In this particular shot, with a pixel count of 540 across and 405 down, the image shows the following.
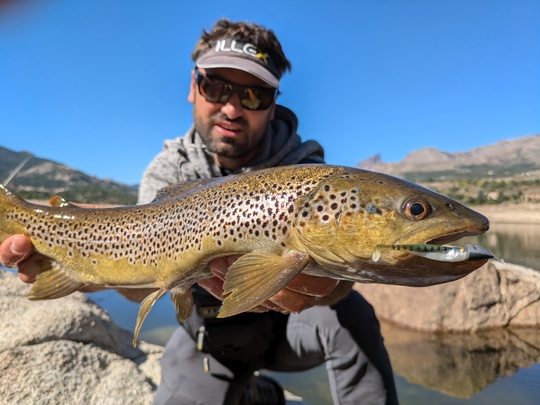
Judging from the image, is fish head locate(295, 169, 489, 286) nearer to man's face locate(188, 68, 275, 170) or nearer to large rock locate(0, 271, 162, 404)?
man's face locate(188, 68, 275, 170)

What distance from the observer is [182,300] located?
320 centimetres

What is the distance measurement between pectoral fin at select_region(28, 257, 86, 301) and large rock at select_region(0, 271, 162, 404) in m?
1.60

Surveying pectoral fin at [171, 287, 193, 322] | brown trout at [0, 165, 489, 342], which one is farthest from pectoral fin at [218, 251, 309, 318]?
pectoral fin at [171, 287, 193, 322]

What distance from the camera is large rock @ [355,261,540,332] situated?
28.2 feet

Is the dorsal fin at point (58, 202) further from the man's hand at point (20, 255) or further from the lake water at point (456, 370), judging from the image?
the lake water at point (456, 370)

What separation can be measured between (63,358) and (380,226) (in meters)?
4.30

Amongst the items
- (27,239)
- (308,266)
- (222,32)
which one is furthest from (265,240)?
(222,32)

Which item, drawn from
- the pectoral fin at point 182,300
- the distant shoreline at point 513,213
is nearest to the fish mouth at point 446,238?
the pectoral fin at point 182,300

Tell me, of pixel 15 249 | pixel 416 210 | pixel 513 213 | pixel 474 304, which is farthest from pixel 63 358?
pixel 513 213

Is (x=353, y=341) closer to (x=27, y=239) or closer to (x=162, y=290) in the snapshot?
(x=162, y=290)

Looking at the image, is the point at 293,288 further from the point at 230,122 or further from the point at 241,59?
the point at 241,59

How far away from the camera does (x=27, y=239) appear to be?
136 inches

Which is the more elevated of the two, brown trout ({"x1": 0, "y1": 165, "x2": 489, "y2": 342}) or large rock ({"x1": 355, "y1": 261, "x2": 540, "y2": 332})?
brown trout ({"x1": 0, "y1": 165, "x2": 489, "y2": 342})

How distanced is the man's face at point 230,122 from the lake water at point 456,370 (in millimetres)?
4222
